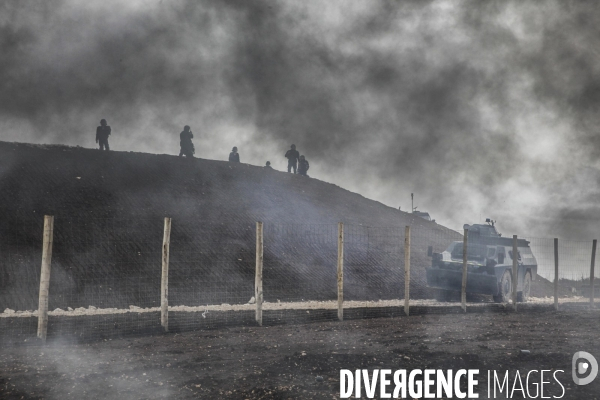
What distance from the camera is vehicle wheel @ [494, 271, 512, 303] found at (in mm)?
17891

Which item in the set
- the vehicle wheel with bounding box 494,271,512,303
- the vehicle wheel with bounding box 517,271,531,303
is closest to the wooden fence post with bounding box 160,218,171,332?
the vehicle wheel with bounding box 494,271,512,303

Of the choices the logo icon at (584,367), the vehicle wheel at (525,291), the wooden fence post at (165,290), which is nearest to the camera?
the logo icon at (584,367)

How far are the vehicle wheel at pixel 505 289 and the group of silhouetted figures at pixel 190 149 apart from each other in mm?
19270

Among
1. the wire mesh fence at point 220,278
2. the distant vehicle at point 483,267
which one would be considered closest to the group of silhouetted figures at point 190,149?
the wire mesh fence at point 220,278

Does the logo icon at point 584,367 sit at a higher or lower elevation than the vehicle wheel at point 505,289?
lower

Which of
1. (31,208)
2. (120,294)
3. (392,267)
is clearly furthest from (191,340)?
(392,267)

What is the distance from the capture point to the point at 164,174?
32.2 meters

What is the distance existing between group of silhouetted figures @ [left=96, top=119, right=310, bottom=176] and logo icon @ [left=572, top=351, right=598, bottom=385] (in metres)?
25.6

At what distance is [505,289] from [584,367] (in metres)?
9.90

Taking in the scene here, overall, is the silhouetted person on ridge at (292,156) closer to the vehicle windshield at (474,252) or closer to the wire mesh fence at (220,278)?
the wire mesh fence at (220,278)

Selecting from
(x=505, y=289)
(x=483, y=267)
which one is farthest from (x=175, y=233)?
(x=505, y=289)

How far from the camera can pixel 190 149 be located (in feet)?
112

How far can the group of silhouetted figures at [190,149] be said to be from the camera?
31.0 metres

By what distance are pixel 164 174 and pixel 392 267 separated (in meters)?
13.1
